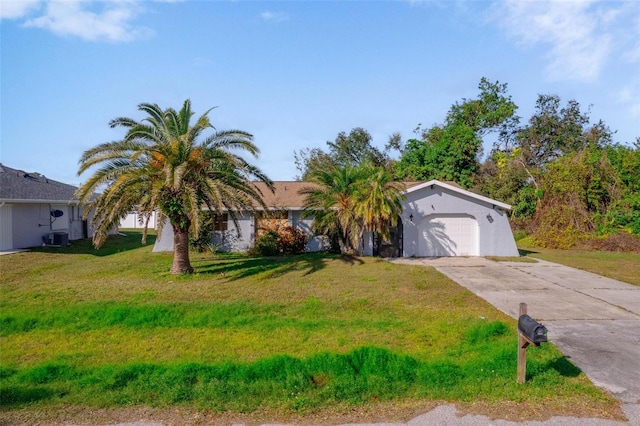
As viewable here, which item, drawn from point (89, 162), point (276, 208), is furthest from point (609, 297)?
point (89, 162)

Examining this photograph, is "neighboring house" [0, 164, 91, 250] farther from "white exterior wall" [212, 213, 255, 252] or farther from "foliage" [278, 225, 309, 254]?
"foliage" [278, 225, 309, 254]

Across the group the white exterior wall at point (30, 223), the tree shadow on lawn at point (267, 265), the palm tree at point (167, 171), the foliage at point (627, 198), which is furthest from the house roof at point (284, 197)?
the foliage at point (627, 198)

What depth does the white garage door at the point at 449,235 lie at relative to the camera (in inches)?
698

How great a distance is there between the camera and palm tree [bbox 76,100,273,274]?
437 inches

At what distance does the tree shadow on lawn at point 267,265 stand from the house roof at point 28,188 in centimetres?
845

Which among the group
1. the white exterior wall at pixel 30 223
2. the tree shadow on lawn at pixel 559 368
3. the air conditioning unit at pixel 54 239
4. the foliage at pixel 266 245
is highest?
the white exterior wall at pixel 30 223

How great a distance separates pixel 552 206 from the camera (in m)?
22.4

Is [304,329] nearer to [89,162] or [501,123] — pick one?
[89,162]

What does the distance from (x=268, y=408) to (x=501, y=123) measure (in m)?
35.9

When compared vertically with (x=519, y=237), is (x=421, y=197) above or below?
above

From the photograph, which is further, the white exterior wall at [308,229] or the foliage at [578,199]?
the foliage at [578,199]

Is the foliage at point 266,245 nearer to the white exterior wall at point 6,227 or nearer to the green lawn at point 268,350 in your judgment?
the green lawn at point 268,350

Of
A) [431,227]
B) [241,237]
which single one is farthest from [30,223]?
[431,227]

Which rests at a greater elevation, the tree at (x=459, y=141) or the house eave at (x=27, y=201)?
the tree at (x=459, y=141)
